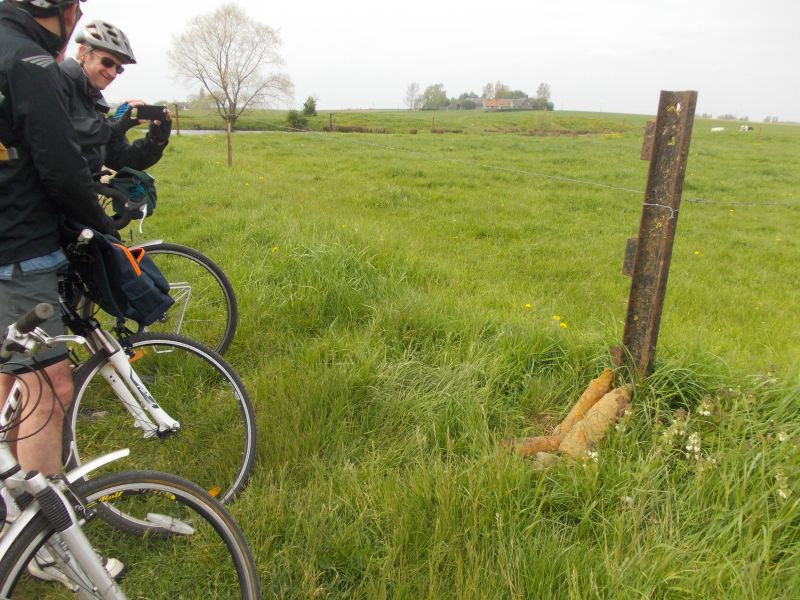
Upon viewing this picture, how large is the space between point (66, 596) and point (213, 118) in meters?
46.2

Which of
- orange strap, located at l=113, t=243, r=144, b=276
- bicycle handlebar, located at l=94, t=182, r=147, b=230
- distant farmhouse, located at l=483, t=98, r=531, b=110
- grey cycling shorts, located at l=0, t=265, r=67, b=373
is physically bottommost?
grey cycling shorts, located at l=0, t=265, r=67, b=373

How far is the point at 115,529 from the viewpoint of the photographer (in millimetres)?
2197

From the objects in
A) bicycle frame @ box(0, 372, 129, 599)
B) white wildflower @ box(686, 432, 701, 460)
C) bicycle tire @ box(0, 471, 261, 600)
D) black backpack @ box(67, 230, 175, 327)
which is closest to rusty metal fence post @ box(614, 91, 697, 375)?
white wildflower @ box(686, 432, 701, 460)

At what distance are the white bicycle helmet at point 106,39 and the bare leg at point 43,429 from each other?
5.19ft

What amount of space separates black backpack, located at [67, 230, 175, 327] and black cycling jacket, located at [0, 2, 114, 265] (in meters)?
0.14

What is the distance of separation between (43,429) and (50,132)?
48.1 inches

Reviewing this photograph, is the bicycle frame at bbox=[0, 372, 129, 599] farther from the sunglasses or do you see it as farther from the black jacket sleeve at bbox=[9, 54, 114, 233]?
the sunglasses

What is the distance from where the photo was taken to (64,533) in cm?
142

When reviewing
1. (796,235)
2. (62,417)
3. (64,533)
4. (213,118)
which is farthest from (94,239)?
(213,118)

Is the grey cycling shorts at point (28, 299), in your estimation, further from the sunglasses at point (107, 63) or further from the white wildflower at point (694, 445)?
the white wildflower at point (694, 445)

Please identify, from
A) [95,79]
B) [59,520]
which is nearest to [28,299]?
[59,520]

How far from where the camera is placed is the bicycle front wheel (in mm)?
3367

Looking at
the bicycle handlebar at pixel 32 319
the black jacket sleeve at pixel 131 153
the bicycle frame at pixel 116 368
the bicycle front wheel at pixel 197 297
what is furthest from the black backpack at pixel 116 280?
the black jacket sleeve at pixel 131 153

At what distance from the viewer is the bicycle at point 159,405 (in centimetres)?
237
